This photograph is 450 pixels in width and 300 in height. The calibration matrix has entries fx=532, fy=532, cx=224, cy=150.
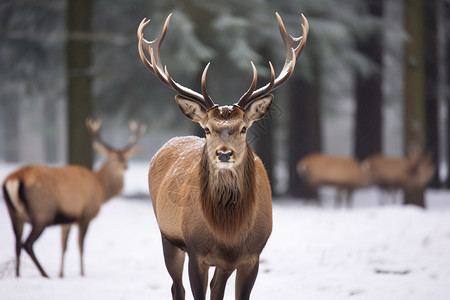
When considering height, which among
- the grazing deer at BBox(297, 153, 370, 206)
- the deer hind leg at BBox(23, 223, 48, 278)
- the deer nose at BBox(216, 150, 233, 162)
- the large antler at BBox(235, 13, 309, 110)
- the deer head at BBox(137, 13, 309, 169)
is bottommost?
Result: the grazing deer at BBox(297, 153, 370, 206)

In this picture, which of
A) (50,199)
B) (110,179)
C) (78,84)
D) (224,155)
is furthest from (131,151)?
(224,155)

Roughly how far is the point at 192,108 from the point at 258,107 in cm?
43

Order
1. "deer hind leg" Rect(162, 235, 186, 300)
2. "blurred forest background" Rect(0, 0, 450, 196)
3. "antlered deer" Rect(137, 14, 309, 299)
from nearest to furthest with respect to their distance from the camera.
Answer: "antlered deer" Rect(137, 14, 309, 299) → "deer hind leg" Rect(162, 235, 186, 300) → "blurred forest background" Rect(0, 0, 450, 196)

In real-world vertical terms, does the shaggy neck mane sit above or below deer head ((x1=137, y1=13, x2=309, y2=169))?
below

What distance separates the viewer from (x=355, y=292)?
16.1 ft

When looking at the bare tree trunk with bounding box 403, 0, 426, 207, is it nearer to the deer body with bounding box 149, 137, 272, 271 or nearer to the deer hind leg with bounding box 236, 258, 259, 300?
the deer body with bounding box 149, 137, 272, 271

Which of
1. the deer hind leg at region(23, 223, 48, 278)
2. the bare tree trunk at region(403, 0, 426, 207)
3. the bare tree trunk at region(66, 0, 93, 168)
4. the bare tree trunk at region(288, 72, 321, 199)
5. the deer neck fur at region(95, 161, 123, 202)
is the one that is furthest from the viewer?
the bare tree trunk at region(288, 72, 321, 199)

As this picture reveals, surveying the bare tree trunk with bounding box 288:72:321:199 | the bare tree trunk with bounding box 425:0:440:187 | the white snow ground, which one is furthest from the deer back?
the bare tree trunk with bounding box 425:0:440:187

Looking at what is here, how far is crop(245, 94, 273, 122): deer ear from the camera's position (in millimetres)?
3439

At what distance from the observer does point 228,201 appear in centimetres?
343

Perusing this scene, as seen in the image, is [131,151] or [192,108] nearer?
[192,108]

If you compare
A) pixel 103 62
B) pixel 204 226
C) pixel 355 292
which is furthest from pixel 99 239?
pixel 103 62

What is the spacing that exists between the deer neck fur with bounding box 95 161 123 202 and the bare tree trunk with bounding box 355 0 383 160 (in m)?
9.61

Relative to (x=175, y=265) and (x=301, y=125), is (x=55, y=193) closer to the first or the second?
(x=175, y=265)
